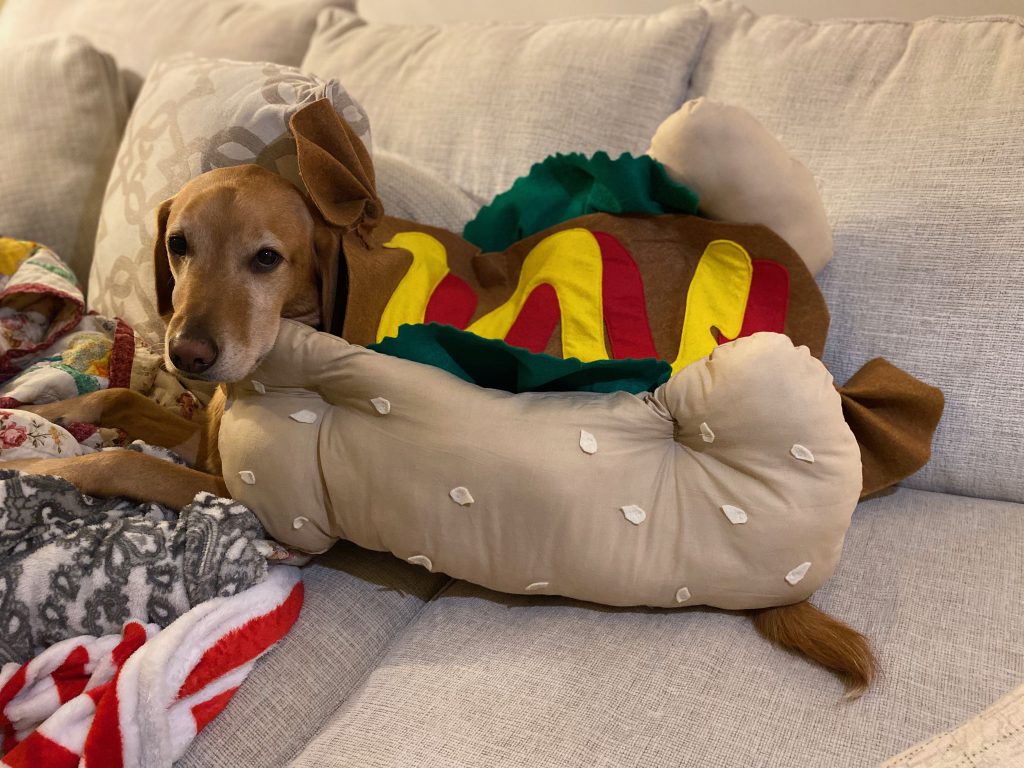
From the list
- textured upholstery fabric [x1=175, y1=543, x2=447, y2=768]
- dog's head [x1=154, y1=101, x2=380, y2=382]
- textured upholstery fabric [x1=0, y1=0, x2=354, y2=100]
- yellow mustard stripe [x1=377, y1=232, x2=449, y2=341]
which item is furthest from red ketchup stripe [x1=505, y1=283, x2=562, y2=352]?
textured upholstery fabric [x1=0, y1=0, x2=354, y2=100]

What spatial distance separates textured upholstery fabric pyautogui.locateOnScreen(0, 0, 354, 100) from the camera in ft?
6.21

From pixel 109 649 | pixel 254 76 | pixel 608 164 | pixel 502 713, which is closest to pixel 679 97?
pixel 608 164

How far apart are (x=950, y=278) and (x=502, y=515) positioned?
806 mm

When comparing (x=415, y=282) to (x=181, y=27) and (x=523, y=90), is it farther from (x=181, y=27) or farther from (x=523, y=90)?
(x=181, y=27)

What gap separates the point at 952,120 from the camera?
4.13 ft

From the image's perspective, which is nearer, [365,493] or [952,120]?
[365,493]

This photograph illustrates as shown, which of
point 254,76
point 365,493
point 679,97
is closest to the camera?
point 365,493

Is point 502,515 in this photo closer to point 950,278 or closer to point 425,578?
point 425,578

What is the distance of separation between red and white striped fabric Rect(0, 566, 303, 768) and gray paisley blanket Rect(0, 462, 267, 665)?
1.1 inches

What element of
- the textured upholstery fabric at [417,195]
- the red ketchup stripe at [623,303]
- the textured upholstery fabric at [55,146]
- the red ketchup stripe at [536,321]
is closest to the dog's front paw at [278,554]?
the red ketchup stripe at [536,321]

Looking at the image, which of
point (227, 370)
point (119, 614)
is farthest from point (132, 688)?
point (227, 370)

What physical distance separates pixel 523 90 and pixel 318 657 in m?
1.13

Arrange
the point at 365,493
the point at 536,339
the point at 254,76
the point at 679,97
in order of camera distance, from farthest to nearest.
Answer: the point at 679,97 < the point at 254,76 < the point at 536,339 < the point at 365,493

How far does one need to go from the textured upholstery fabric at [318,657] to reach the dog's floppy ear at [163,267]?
0.49 metres
